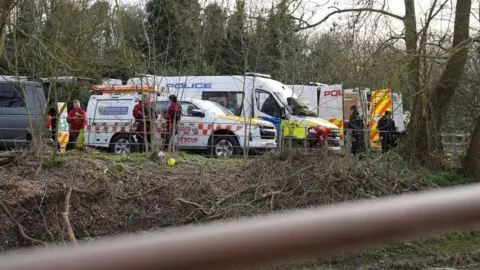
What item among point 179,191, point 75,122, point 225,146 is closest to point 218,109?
point 225,146

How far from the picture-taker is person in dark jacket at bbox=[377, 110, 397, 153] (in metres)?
15.0

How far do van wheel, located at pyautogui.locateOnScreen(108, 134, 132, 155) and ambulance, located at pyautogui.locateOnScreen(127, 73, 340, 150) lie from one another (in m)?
1.81

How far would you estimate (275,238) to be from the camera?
1293 millimetres

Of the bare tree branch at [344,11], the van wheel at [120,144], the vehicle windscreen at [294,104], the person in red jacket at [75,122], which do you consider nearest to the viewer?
the bare tree branch at [344,11]

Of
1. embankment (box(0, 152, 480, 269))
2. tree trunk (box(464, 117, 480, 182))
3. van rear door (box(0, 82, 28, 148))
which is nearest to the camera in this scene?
embankment (box(0, 152, 480, 269))

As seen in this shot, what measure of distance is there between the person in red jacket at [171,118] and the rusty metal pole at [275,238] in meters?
11.8

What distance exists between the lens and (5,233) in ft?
28.0

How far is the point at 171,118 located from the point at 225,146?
88.3 inches

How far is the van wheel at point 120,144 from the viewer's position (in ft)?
52.6

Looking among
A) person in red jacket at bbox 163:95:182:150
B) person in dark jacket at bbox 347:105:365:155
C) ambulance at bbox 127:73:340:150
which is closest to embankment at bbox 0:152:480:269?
person in red jacket at bbox 163:95:182:150

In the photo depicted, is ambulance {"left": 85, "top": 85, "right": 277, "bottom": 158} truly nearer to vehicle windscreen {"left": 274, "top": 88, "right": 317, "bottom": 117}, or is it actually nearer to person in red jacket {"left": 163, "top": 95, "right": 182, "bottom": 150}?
person in red jacket {"left": 163, "top": 95, "right": 182, "bottom": 150}

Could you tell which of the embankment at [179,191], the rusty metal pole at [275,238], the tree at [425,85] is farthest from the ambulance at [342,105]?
the rusty metal pole at [275,238]

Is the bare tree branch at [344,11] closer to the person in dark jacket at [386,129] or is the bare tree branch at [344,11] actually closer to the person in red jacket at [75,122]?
the person in dark jacket at [386,129]

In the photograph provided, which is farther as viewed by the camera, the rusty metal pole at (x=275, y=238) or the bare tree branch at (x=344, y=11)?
the bare tree branch at (x=344, y=11)
